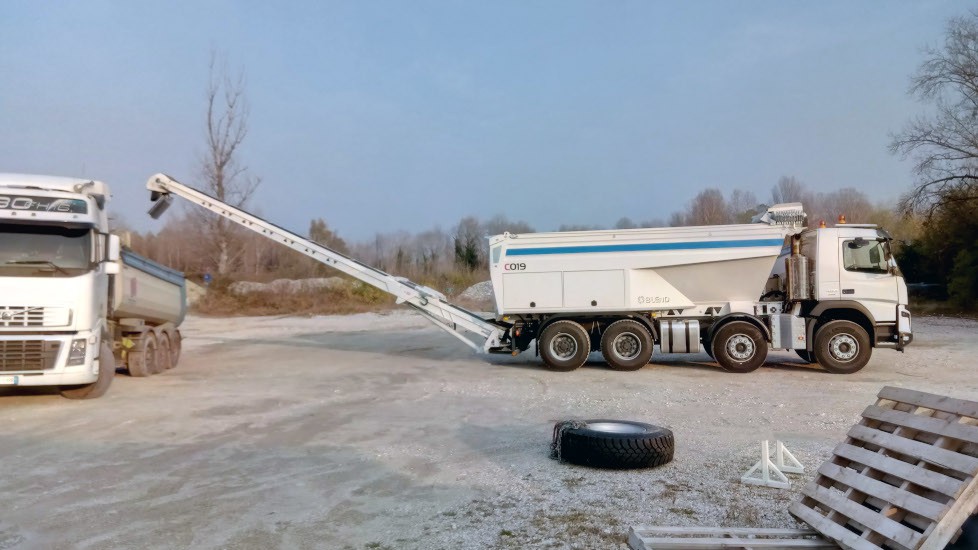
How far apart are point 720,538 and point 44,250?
1051 cm

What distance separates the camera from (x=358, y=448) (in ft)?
25.9

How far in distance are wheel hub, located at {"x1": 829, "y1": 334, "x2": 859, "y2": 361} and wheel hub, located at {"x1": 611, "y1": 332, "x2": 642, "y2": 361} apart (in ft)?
12.8

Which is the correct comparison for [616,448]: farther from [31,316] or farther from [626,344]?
[31,316]

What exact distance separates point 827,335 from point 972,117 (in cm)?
2579

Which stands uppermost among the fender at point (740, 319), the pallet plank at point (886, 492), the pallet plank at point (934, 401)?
the fender at point (740, 319)

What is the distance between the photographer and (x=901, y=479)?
167 inches

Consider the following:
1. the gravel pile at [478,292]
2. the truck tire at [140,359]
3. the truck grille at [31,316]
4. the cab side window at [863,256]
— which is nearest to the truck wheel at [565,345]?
the cab side window at [863,256]

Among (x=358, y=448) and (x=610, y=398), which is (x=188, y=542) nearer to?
(x=358, y=448)

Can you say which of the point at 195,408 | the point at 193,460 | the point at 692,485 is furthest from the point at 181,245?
the point at 692,485

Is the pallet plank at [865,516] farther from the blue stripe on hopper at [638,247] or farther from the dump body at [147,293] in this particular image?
the dump body at [147,293]

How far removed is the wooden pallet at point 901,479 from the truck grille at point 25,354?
1015 cm

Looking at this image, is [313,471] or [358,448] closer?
[313,471]

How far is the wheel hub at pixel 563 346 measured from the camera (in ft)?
48.1

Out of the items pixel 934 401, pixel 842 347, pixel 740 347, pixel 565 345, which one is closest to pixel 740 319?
pixel 740 347
